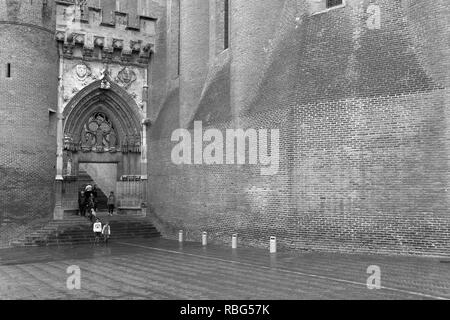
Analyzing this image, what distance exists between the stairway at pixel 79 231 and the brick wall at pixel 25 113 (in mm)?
881

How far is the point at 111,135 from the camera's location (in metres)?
22.7

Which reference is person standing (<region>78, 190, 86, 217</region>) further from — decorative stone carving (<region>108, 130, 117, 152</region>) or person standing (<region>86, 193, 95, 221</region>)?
decorative stone carving (<region>108, 130, 117, 152</region>)

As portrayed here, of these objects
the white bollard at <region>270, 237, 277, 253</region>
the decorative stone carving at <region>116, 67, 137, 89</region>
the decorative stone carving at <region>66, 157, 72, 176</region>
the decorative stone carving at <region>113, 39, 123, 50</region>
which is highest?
the decorative stone carving at <region>113, 39, 123, 50</region>

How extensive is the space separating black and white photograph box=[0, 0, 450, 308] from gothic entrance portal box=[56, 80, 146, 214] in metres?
0.07

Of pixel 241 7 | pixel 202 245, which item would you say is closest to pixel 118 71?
pixel 241 7

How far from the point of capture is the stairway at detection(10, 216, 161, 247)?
17.5 meters

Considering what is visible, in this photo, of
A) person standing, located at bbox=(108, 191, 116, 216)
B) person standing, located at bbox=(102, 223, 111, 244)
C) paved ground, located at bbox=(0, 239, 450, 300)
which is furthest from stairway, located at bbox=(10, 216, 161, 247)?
paved ground, located at bbox=(0, 239, 450, 300)

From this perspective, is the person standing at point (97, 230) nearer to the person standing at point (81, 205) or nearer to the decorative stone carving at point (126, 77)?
the person standing at point (81, 205)

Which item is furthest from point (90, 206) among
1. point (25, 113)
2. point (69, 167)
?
point (25, 113)

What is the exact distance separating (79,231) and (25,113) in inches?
187

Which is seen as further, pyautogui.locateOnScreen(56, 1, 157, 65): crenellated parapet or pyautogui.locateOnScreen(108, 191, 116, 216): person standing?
pyautogui.locateOnScreen(108, 191, 116, 216): person standing

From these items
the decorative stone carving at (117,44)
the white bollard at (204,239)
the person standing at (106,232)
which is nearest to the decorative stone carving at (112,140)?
the decorative stone carving at (117,44)

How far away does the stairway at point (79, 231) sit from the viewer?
17536 millimetres

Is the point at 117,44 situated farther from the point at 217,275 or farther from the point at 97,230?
the point at 217,275
